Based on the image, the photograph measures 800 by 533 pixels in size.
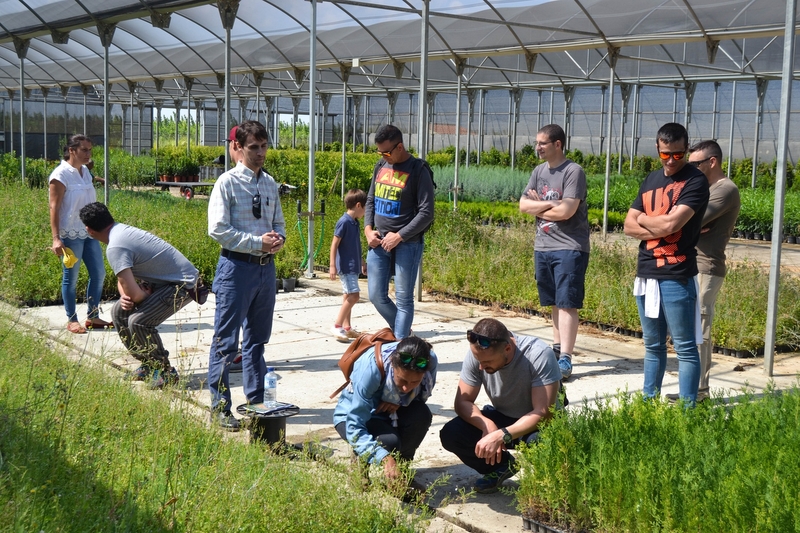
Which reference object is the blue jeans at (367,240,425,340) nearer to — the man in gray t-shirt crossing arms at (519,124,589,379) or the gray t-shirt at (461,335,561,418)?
the man in gray t-shirt crossing arms at (519,124,589,379)

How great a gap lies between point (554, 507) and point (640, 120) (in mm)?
28153

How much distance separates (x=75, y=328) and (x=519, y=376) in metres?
4.37

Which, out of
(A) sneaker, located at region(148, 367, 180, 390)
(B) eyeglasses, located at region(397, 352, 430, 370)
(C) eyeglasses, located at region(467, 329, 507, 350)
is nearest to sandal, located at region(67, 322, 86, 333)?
(A) sneaker, located at region(148, 367, 180, 390)

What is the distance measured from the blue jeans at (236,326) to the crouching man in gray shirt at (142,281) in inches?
28.2

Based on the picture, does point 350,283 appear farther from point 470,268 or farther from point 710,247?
point 710,247

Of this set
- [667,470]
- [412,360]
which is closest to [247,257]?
[412,360]

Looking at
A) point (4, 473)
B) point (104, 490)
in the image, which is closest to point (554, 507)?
point (104, 490)

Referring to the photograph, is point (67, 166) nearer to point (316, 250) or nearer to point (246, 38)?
point (316, 250)

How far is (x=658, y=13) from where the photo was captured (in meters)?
11.7

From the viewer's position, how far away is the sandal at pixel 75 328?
22.9ft

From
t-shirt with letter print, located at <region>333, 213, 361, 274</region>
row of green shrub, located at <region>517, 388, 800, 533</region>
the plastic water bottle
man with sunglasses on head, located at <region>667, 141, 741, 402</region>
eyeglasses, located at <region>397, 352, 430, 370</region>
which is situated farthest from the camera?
t-shirt with letter print, located at <region>333, 213, 361, 274</region>

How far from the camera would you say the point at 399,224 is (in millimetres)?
6035

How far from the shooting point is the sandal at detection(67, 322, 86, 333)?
6.99 m

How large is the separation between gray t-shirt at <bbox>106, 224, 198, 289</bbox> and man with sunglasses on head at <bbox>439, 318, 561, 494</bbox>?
7.35 feet
